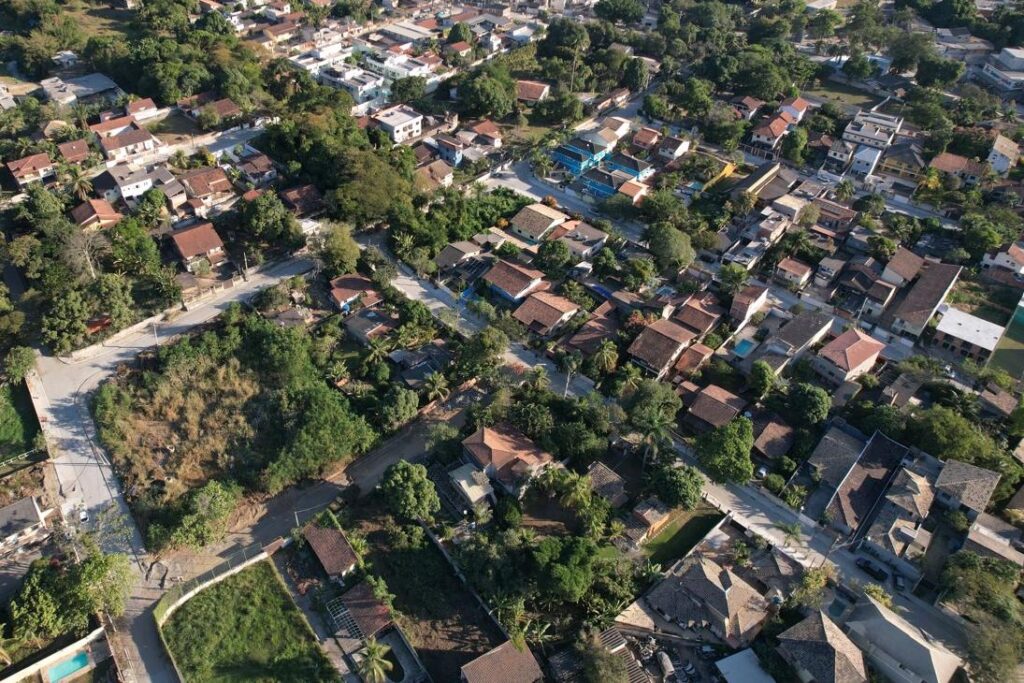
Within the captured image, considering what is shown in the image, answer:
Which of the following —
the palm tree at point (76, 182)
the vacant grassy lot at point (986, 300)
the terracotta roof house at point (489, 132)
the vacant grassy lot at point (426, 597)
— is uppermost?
the terracotta roof house at point (489, 132)

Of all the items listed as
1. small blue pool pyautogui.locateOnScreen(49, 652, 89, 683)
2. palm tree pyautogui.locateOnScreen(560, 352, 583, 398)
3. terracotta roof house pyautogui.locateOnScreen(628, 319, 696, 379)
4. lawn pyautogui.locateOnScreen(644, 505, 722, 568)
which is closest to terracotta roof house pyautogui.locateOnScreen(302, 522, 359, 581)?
small blue pool pyautogui.locateOnScreen(49, 652, 89, 683)

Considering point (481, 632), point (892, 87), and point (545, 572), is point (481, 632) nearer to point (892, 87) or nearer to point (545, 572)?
point (545, 572)

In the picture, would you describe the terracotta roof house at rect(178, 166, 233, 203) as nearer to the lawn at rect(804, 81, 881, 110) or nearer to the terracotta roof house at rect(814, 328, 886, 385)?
the terracotta roof house at rect(814, 328, 886, 385)

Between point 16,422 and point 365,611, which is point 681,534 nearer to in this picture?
point 365,611

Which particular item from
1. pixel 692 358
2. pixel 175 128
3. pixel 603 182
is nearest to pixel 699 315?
pixel 692 358

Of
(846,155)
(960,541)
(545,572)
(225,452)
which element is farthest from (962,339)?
(225,452)

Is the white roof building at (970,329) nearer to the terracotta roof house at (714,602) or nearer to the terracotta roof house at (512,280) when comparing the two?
the terracotta roof house at (714,602)

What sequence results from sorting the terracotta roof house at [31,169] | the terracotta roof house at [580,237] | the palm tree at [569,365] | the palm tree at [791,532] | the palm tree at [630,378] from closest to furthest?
the palm tree at [791,532]
the palm tree at [630,378]
the palm tree at [569,365]
the terracotta roof house at [580,237]
the terracotta roof house at [31,169]

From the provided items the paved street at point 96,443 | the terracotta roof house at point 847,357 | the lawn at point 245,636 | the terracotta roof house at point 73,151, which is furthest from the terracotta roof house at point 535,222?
the terracotta roof house at point 73,151
